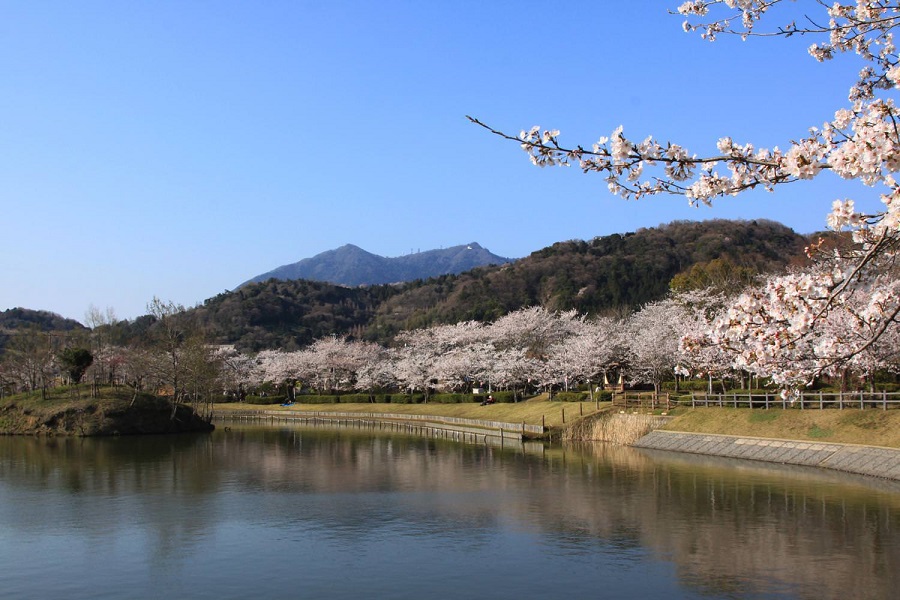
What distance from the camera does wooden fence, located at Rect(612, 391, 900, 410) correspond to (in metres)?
30.6

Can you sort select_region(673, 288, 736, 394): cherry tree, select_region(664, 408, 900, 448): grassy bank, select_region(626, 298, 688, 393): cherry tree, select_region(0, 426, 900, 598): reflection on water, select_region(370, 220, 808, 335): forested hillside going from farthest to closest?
1. select_region(370, 220, 808, 335): forested hillside
2. select_region(626, 298, 688, 393): cherry tree
3. select_region(673, 288, 736, 394): cherry tree
4. select_region(664, 408, 900, 448): grassy bank
5. select_region(0, 426, 900, 598): reflection on water

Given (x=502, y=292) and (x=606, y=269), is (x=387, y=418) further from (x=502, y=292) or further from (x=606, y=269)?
(x=606, y=269)

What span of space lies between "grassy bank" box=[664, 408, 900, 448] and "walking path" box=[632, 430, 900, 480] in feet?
1.55

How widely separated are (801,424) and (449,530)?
19.1m

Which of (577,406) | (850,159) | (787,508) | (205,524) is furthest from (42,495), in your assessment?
(577,406)

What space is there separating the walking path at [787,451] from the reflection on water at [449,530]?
115 centimetres

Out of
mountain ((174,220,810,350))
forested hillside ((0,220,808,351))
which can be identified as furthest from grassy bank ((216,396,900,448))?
mountain ((174,220,810,350))

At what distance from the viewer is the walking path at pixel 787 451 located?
25719 mm

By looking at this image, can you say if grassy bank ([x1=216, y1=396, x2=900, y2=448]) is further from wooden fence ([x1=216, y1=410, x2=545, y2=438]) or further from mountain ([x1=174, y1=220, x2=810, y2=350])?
mountain ([x1=174, y1=220, x2=810, y2=350])

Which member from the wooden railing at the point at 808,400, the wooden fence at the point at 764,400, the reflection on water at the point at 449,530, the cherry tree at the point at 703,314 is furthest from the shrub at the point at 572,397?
the reflection on water at the point at 449,530

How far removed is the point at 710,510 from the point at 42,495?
20406 millimetres

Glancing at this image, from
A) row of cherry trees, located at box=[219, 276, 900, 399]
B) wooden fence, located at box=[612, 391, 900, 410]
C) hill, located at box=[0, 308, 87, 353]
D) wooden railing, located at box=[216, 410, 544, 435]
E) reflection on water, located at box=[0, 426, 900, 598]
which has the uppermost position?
hill, located at box=[0, 308, 87, 353]

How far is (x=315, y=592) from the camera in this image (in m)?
13.9

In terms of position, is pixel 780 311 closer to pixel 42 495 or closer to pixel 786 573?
pixel 786 573
